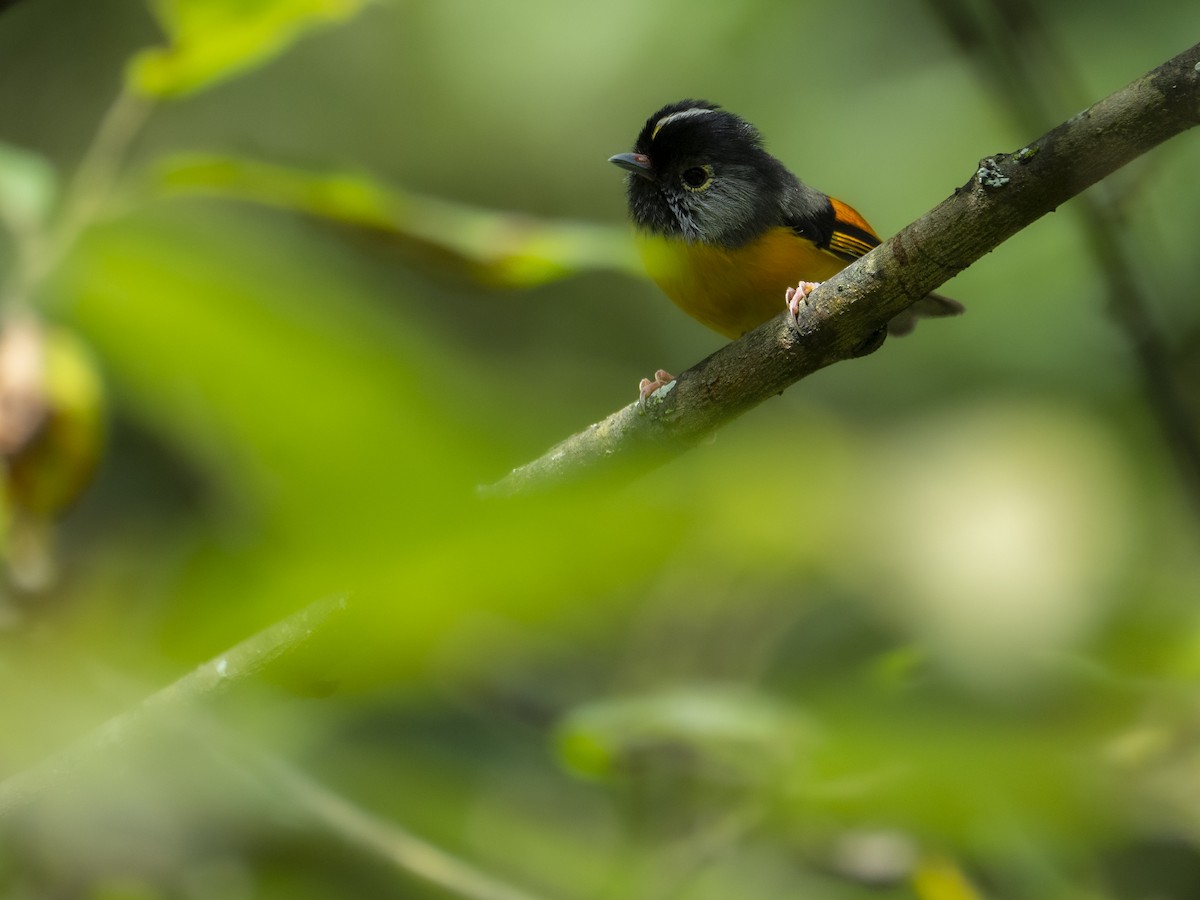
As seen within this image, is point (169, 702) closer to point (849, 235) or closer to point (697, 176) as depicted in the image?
point (697, 176)

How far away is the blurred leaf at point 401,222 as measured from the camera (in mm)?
2549

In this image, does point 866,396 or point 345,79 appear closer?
point 866,396

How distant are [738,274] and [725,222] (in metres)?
0.22

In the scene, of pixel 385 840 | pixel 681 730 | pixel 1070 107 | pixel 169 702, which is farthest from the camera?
pixel 1070 107

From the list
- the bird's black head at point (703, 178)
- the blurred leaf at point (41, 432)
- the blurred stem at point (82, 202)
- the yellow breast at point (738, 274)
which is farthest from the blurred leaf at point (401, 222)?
the bird's black head at point (703, 178)

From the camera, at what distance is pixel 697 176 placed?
3793mm

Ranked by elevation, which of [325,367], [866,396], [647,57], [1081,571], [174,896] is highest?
[647,57]

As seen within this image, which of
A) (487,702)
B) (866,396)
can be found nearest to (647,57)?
(866,396)

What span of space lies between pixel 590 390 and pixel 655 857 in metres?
2.16

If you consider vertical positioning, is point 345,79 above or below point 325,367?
above

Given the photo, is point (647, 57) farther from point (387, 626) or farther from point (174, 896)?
point (387, 626)

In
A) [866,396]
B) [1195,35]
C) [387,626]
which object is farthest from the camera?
[866,396]

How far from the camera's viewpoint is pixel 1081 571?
294 cm

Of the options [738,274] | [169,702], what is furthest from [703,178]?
[169,702]
